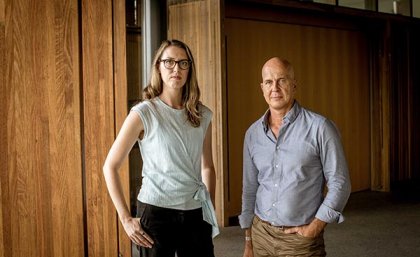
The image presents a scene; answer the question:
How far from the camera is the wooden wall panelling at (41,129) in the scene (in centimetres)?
327

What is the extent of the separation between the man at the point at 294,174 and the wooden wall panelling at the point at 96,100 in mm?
1554

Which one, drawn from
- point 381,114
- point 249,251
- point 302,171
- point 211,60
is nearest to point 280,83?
point 302,171

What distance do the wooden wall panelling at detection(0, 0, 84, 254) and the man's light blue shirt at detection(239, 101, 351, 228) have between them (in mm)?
1624

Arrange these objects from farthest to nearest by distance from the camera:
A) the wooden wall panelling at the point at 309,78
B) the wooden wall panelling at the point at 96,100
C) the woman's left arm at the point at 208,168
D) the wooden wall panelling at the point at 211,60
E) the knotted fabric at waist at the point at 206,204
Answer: the wooden wall panelling at the point at 309,78
the wooden wall panelling at the point at 211,60
the wooden wall panelling at the point at 96,100
the woman's left arm at the point at 208,168
the knotted fabric at waist at the point at 206,204

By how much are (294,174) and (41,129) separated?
6.00ft

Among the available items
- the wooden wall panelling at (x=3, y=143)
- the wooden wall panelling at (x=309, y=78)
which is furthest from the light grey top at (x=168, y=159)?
the wooden wall panelling at (x=309, y=78)

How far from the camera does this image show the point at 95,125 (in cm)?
357

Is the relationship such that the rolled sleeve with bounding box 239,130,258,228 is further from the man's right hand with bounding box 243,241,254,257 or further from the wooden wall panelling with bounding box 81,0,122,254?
the wooden wall panelling with bounding box 81,0,122,254

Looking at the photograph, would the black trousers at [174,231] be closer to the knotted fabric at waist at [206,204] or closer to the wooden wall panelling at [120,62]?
the knotted fabric at waist at [206,204]

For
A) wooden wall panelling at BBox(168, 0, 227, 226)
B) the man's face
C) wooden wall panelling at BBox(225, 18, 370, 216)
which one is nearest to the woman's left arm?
the man's face

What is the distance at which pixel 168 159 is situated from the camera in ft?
6.97

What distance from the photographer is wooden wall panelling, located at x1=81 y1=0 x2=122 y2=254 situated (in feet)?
11.6

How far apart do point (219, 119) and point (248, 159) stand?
9.23 ft

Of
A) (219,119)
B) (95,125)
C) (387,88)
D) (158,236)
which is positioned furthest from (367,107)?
(158,236)
